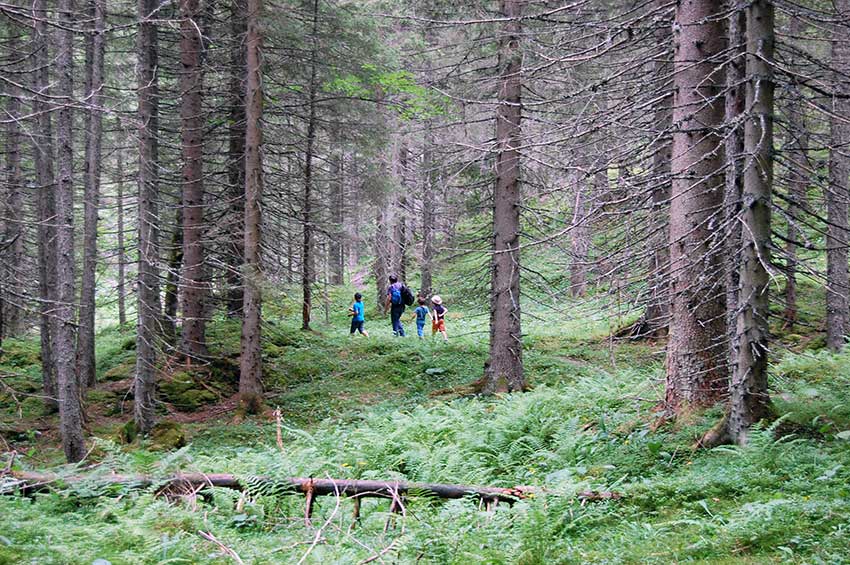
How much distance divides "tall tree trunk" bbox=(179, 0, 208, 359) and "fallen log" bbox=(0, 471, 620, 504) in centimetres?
823

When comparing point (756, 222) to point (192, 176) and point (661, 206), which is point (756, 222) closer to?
point (661, 206)

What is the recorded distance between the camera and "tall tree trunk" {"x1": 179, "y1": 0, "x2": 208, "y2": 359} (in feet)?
47.4

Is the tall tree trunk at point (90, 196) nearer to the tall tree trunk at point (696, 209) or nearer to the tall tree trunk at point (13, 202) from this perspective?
the tall tree trunk at point (13, 202)

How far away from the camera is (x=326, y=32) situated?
16.0 meters

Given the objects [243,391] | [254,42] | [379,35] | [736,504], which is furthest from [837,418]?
[379,35]

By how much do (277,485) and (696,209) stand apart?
517 centimetres

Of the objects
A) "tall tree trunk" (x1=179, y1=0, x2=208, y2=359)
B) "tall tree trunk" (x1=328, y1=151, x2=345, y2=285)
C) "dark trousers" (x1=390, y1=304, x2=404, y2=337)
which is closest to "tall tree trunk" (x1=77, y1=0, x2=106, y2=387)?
"tall tree trunk" (x1=179, y1=0, x2=208, y2=359)

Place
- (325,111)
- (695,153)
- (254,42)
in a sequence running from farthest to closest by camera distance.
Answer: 1. (325,111)
2. (254,42)
3. (695,153)

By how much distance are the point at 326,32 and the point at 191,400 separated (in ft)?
30.7

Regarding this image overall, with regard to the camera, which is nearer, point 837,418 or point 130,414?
point 837,418

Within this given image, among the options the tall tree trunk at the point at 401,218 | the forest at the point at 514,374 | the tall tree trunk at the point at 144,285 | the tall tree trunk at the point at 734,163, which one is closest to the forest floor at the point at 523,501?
the forest at the point at 514,374

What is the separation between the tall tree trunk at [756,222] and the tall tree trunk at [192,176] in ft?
37.3

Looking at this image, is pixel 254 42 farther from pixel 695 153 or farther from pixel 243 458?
pixel 695 153

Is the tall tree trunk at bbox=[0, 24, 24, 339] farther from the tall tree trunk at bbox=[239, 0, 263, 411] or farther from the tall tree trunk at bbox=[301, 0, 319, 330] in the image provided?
the tall tree trunk at bbox=[301, 0, 319, 330]
